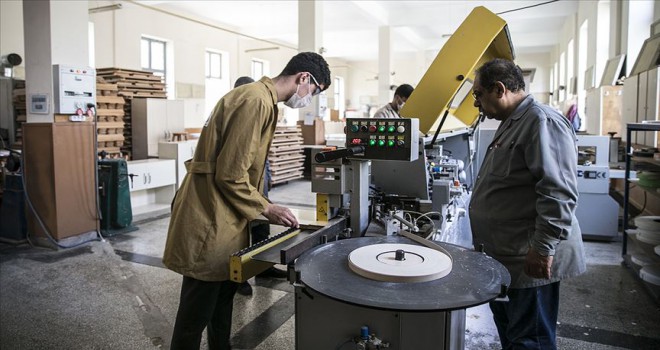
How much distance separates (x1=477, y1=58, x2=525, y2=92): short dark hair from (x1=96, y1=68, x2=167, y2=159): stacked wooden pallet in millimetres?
5015

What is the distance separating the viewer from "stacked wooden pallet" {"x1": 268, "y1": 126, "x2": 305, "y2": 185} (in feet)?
23.7

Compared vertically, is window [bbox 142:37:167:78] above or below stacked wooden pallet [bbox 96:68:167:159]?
above

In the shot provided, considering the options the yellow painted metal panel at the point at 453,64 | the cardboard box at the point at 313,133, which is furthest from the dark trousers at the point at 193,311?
the cardboard box at the point at 313,133

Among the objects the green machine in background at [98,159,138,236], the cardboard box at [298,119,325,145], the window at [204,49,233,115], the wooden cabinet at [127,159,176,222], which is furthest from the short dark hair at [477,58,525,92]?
the window at [204,49,233,115]

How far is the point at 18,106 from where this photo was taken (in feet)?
16.9

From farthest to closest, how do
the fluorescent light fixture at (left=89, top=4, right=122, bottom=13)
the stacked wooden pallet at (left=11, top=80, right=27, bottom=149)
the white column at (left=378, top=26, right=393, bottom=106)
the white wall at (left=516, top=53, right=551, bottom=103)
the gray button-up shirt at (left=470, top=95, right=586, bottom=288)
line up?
the white wall at (left=516, top=53, right=551, bottom=103), the white column at (left=378, top=26, right=393, bottom=106), the fluorescent light fixture at (left=89, top=4, right=122, bottom=13), the stacked wooden pallet at (left=11, top=80, right=27, bottom=149), the gray button-up shirt at (left=470, top=95, right=586, bottom=288)

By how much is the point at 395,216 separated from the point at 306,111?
6033 millimetres

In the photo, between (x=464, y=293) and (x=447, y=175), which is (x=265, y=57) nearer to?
(x=447, y=175)

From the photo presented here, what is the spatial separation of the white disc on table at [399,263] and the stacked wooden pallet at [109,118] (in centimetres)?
472

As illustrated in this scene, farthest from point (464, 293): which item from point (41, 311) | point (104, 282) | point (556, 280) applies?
point (104, 282)

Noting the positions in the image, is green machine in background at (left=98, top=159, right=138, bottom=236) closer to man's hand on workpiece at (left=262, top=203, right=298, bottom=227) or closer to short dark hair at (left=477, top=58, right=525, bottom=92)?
man's hand on workpiece at (left=262, top=203, right=298, bottom=227)

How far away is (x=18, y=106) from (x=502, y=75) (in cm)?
541

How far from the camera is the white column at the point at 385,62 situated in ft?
33.4

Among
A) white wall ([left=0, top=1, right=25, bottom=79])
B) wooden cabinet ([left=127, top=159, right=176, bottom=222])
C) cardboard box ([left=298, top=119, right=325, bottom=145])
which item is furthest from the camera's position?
cardboard box ([left=298, top=119, right=325, bottom=145])
